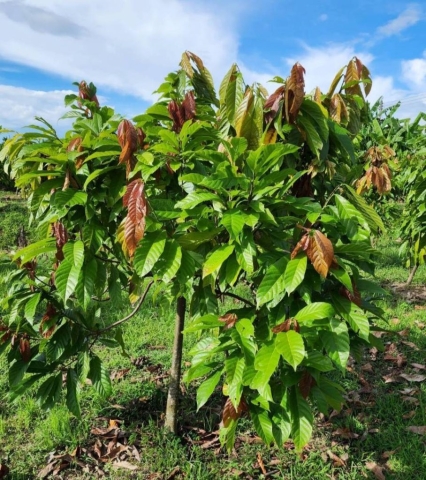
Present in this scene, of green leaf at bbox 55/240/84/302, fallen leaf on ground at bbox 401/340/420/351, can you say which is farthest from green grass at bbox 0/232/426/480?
green leaf at bbox 55/240/84/302

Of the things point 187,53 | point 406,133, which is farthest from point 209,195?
point 406,133

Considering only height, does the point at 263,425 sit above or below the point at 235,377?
below

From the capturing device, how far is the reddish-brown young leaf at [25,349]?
1812 millimetres

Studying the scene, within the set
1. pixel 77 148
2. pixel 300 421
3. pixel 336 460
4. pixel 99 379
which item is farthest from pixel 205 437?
pixel 77 148

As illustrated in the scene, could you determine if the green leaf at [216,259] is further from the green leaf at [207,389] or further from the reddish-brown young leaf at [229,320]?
the green leaf at [207,389]

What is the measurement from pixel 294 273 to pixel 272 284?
77mm

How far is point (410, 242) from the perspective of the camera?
16.0ft

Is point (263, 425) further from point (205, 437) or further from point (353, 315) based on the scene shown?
point (205, 437)

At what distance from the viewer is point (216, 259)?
4.00 feet

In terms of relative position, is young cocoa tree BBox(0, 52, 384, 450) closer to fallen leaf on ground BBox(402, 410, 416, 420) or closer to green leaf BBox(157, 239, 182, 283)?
green leaf BBox(157, 239, 182, 283)

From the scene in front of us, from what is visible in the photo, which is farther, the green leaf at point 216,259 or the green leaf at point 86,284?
the green leaf at point 86,284

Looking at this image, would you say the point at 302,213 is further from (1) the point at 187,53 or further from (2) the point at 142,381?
(2) the point at 142,381

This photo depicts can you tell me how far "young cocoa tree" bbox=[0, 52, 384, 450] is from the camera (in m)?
1.19

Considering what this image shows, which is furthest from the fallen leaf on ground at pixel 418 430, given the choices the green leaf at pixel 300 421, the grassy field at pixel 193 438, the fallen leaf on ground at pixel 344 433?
the green leaf at pixel 300 421
